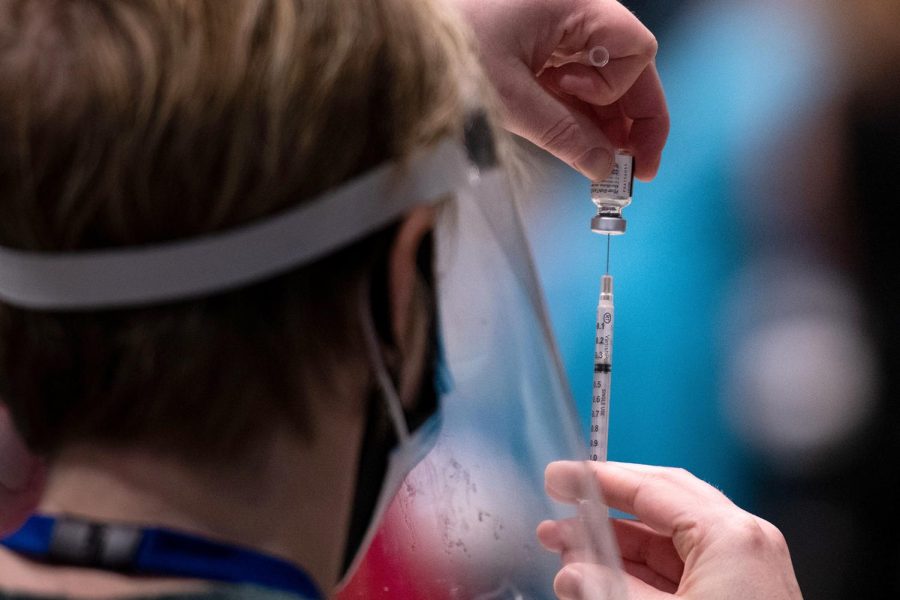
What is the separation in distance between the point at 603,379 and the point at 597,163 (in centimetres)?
29

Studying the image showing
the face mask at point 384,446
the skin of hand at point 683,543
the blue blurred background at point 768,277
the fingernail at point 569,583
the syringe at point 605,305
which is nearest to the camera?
the face mask at point 384,446

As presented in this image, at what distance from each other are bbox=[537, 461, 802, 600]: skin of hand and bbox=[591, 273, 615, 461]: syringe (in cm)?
12

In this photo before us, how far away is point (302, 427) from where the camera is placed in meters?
0.61

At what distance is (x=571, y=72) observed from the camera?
1.26 meters

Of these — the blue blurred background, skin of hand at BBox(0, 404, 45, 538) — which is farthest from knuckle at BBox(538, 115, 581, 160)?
skin of hand at BBox(0, 404, 45, 538)

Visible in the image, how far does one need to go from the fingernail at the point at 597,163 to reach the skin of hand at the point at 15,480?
758 mm

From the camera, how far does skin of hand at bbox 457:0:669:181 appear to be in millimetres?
1197

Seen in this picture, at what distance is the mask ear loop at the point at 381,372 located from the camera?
0.61 meters

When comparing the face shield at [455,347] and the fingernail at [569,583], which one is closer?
the face shield at [455,347]

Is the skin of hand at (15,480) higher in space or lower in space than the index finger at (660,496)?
higher

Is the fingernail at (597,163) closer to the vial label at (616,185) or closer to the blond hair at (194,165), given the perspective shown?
the vial label at (616,185)

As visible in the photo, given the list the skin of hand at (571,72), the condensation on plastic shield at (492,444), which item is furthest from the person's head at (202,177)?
the skin of hand at (571,72)

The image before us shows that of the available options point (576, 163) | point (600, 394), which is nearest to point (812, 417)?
point (600, 394)

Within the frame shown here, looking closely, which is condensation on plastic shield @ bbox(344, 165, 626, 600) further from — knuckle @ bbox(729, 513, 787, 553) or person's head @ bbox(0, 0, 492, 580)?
knuckle @ bbox(729, 513, 787, 553)
